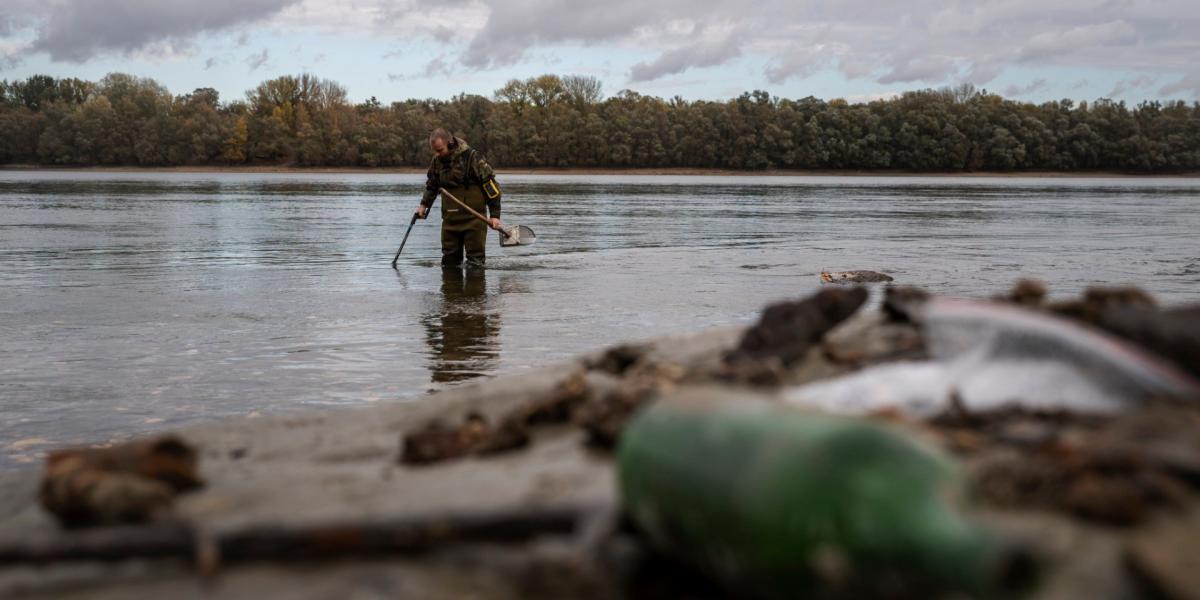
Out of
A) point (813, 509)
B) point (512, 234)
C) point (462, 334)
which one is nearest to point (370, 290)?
point (512, 234)

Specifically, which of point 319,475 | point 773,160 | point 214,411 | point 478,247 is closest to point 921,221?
point 478,247

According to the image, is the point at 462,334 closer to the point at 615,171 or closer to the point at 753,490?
the point at 753,490

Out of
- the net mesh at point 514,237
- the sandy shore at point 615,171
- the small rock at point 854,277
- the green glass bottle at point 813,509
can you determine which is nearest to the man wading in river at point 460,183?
the net mesh at point 514,237

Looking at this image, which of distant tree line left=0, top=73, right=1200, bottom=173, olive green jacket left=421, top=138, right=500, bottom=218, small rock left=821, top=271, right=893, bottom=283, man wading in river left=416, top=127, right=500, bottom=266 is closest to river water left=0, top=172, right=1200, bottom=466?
small rock left=821, top=271, right=893, bottom=283

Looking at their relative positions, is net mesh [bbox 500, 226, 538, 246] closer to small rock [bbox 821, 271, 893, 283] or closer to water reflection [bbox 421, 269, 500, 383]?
water reflection [bbox 421, 269, 500, 383]

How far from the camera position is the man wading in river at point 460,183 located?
54.0 ft

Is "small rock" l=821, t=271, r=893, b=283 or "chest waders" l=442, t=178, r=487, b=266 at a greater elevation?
"chest waders" l=442, t=178, r=487, b=266

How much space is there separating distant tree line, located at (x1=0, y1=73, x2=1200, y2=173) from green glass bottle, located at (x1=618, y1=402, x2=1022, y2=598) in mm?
138576

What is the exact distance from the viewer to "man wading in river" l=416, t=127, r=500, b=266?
16453 mm

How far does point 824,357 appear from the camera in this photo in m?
5.00

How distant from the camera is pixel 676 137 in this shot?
478 feet

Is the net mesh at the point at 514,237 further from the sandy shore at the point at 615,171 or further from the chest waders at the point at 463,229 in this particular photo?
the sandy shore at the point at 615,171

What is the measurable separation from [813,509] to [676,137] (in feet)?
475

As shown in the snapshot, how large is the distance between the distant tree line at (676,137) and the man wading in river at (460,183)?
124 m
